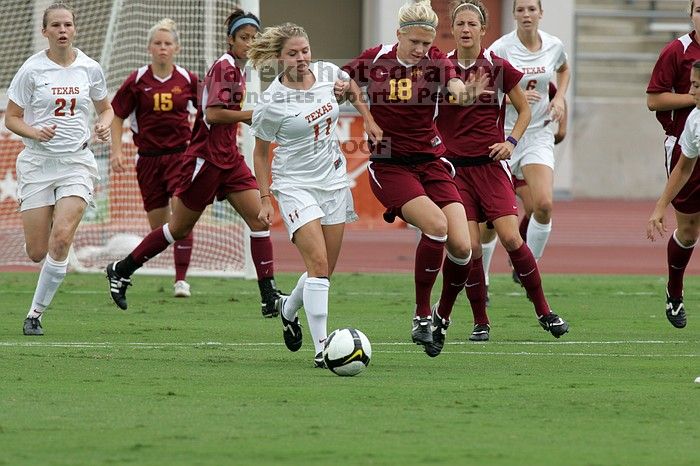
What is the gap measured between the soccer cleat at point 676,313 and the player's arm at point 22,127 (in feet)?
15.3

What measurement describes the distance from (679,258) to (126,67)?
297 inches

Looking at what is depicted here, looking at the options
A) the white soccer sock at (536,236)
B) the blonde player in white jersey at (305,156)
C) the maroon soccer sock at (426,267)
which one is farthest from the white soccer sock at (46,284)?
the white soccer sock at (536,236)

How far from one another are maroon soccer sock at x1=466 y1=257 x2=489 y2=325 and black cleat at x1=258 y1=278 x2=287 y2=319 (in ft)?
6.45

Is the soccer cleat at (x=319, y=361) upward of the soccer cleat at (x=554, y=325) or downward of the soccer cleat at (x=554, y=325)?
upward

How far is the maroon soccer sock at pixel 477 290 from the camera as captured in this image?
31.2ft

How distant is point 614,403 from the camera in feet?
22.0

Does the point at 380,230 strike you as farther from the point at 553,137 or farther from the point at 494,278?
the point at 553,137

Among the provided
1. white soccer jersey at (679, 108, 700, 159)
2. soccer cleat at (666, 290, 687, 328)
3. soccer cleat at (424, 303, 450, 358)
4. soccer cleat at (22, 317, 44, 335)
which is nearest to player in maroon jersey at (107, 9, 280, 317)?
soccer cleat at (22, 317, 44, 335)

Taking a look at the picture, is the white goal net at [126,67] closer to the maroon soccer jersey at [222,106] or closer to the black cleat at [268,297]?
the maroon soccer jersey at [222,106]

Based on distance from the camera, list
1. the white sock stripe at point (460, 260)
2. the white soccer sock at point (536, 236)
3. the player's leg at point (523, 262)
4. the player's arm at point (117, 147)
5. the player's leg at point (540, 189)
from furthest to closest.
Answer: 1. the player's arm at point (117, 147)
2. the white soccer sock at point (536, 236)
3. the player's leg at point (540, 189)
4. the player's leg at point (523, 262)
5. the white sock stripe at point (460, 260)

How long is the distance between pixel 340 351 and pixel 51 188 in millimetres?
3196

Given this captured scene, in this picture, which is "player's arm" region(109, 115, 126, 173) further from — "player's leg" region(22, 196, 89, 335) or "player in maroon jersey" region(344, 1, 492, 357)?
"player in maroon jersey" region(344, 1, 492, 357)

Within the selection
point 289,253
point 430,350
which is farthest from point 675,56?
point 289,253

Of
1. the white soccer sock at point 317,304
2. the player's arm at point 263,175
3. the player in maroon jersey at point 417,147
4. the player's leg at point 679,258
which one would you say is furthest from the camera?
the player's leg at point 679,258
